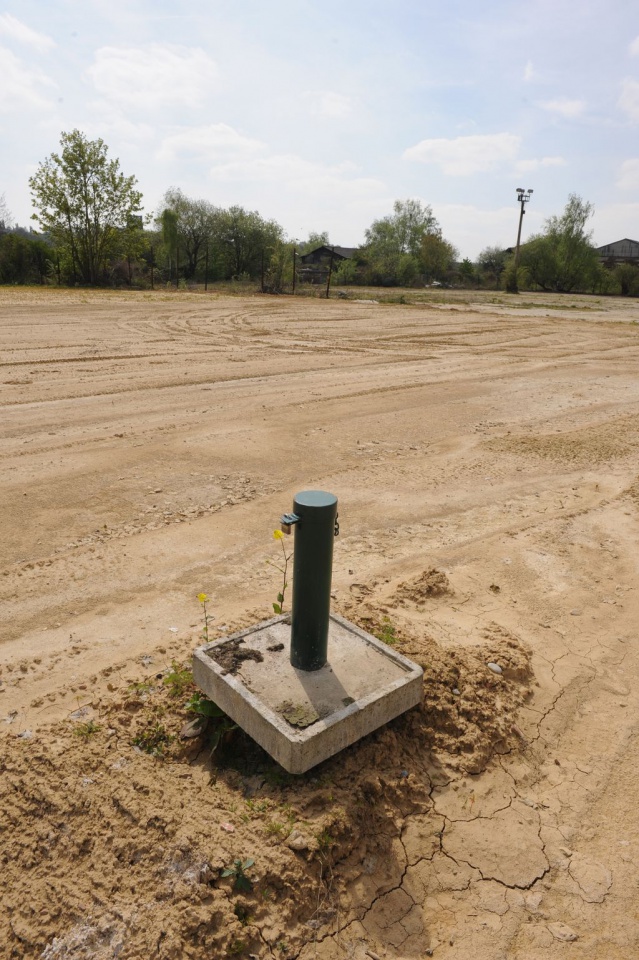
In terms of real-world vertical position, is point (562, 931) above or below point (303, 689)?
below

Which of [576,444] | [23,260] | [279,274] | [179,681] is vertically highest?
[279,274]

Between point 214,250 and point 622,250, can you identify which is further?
point 622,250

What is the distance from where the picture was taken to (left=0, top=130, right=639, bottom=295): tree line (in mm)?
36344

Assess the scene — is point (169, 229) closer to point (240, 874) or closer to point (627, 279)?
point (627, 279)

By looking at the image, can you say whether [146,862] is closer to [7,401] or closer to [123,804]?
[123,804]

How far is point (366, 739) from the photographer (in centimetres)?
316

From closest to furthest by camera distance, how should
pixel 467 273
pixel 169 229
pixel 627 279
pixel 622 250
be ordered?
pixel 169 229 → pixel 627 279 → pixel 467 273 → pixel 622 250

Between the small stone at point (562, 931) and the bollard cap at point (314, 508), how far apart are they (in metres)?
1.93

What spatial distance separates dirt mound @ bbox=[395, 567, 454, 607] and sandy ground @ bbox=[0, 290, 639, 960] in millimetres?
23

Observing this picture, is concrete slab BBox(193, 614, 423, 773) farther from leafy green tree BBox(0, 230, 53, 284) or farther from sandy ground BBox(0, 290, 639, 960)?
leafy green tree BBox(0, 230, 53, 284)

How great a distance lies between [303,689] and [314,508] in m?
0.95

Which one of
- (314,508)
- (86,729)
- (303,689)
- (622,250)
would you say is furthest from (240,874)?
(622,250)

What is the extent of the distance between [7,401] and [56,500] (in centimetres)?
450

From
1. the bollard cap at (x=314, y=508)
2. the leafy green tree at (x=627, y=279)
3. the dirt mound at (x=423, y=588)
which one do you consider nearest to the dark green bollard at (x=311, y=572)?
the bollard cap at (x=314, y=508)
